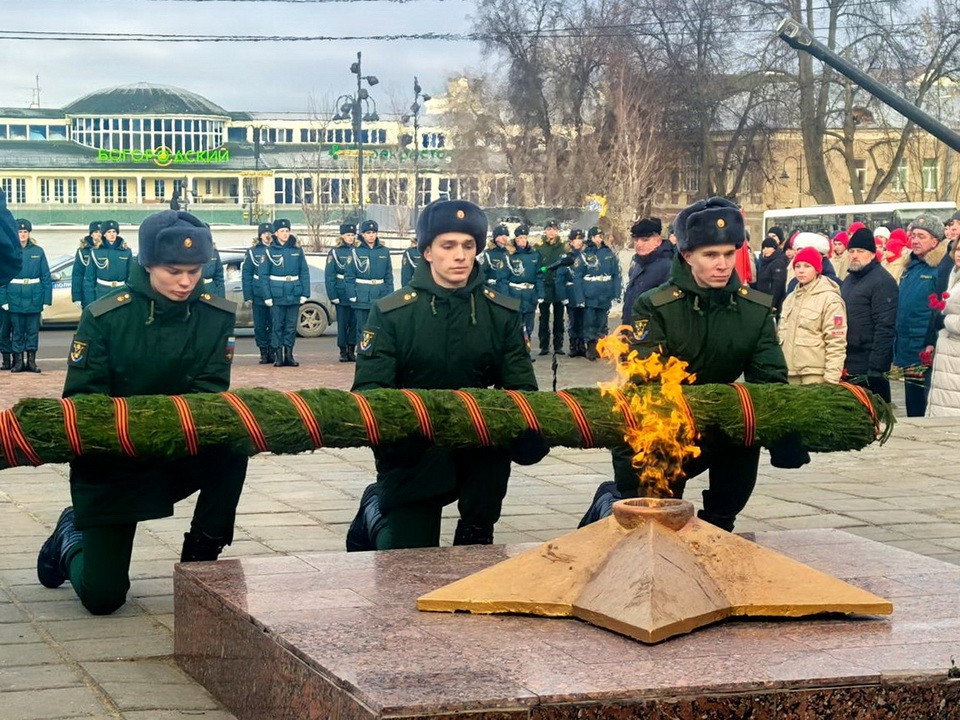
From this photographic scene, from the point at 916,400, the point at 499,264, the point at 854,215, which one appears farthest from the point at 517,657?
the point at 854,215

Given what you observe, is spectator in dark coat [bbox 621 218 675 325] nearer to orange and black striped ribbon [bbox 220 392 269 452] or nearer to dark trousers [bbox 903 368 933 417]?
dark trousers [bbox 903 368 933 417]

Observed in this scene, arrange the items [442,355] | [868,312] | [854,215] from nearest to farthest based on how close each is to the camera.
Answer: [442,355] → [868,312] → [854,215]

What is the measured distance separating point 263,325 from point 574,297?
4.22 meters

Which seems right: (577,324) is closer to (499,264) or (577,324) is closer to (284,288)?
(499,264)

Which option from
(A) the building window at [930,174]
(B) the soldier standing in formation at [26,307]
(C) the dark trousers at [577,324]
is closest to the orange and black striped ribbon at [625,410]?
(B) the soldier standing in formation at [26,307]

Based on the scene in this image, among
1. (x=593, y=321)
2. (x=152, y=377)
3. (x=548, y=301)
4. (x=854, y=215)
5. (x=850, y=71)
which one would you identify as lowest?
Answer: (x=593, y=321)

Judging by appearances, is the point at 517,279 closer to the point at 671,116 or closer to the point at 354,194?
the point at 671,116

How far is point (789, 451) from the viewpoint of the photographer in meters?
5.95

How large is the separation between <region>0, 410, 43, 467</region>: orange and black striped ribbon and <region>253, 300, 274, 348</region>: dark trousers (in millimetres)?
15119

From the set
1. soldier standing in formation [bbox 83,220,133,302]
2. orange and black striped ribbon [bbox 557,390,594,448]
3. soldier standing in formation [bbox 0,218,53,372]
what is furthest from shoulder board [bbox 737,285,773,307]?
soldier standing in formation [bbox 83,220,133,302]

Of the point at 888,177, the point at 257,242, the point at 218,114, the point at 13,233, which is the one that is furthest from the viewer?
the point at 218,114

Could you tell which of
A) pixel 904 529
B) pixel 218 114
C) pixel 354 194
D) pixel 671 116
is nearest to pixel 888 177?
pixel 671 116

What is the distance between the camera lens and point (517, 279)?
22.4 m

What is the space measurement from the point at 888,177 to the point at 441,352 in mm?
46623
